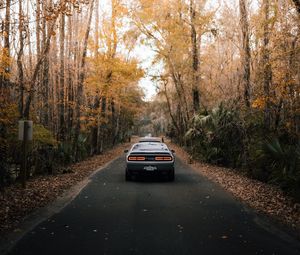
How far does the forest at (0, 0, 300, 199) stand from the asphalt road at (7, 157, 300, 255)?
2.86 m

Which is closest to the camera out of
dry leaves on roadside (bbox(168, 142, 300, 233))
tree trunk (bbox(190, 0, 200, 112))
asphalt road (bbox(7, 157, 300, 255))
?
asphalt road (bbox(7, 157, 300, 255))

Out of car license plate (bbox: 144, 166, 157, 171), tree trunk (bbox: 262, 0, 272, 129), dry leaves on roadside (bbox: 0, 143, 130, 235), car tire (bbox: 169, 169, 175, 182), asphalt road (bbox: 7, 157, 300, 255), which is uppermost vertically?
tree trunk (bbox: 262, 0, 272, 129)

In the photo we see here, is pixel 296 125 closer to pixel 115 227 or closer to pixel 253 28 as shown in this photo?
pixel 253 28

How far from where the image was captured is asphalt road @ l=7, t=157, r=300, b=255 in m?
5.77

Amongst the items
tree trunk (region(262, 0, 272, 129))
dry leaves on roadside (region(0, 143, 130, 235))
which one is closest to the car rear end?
dry leaves on roadside (region(0, 143, 130, 235))

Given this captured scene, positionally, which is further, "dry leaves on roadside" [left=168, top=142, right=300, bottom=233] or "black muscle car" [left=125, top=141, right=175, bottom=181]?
"black muscle car" [left=125, top=141, right=175, bottom=181]

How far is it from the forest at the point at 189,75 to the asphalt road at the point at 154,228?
2855mm

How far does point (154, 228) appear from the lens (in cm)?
700

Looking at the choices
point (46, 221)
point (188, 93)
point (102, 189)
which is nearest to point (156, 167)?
point (102, 189)

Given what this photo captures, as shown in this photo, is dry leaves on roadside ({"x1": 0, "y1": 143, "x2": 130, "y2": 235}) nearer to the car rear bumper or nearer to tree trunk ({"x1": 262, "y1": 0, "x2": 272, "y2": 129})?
the car rear bumper

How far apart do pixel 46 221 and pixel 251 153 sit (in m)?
9.49

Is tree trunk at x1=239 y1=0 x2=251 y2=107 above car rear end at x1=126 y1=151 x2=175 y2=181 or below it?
above

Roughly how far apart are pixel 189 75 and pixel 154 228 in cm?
2241

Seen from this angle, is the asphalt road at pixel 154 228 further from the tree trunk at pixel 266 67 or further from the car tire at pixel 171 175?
the tree trunk at pixel 266 67
